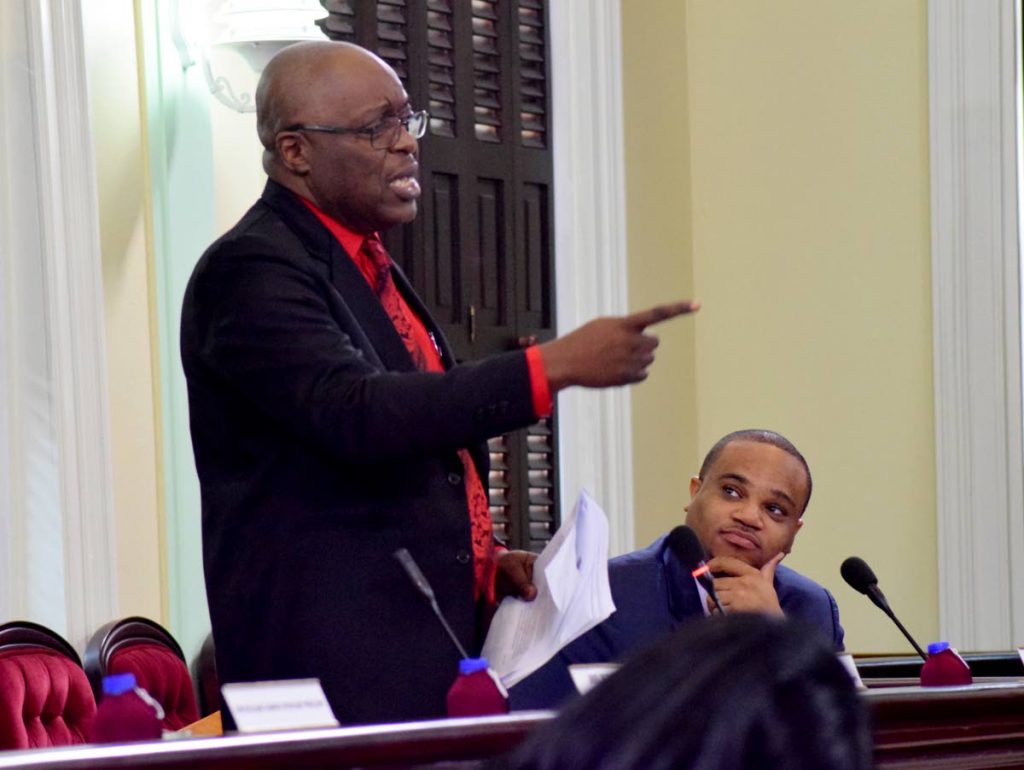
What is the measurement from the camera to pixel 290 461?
248 centimetres

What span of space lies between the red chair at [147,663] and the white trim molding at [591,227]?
225 cm

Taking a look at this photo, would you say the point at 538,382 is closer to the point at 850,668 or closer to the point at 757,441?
the point at 850,668

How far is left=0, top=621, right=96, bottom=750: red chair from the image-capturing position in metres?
3.44

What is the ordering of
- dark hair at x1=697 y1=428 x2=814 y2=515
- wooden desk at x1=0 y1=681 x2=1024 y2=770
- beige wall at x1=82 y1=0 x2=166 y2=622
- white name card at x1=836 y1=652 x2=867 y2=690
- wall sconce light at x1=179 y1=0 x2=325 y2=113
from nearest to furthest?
white name card at x1=836 y1=652 x2=867 y2=690 → wooden desk at x1=0 y1=681 x2=1024 y2=770 → dark hair at x1=697 y1=428 x2=814 y2=515 → beige wall at x1=82 y1=0 x2=166 y2=622 → wall sconce light at x1=179 y1=0 x2=325 y2=113

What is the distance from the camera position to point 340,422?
2373mm

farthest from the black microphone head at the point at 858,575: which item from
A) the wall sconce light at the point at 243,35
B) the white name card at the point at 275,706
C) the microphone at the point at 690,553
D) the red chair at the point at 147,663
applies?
the wall sconce light at the point at 243,35

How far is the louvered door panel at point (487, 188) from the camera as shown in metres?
5.83

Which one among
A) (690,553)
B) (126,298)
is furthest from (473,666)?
(126,298)

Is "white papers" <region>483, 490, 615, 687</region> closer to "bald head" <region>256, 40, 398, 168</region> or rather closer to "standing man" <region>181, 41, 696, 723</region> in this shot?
"standing man" <region>181, 41, 696, 723</region>

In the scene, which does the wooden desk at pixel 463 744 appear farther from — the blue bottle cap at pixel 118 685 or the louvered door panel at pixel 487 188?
the louvered door panel at pixel 487 188

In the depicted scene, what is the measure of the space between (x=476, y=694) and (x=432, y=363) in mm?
592

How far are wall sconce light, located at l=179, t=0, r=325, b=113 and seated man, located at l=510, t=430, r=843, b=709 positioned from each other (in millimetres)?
1811

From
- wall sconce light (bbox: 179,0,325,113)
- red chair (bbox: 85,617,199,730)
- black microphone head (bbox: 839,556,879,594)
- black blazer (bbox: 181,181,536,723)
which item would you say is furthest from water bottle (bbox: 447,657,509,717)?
wall sconce light (bbox: 179,0,325,113)

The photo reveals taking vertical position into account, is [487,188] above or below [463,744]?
above
